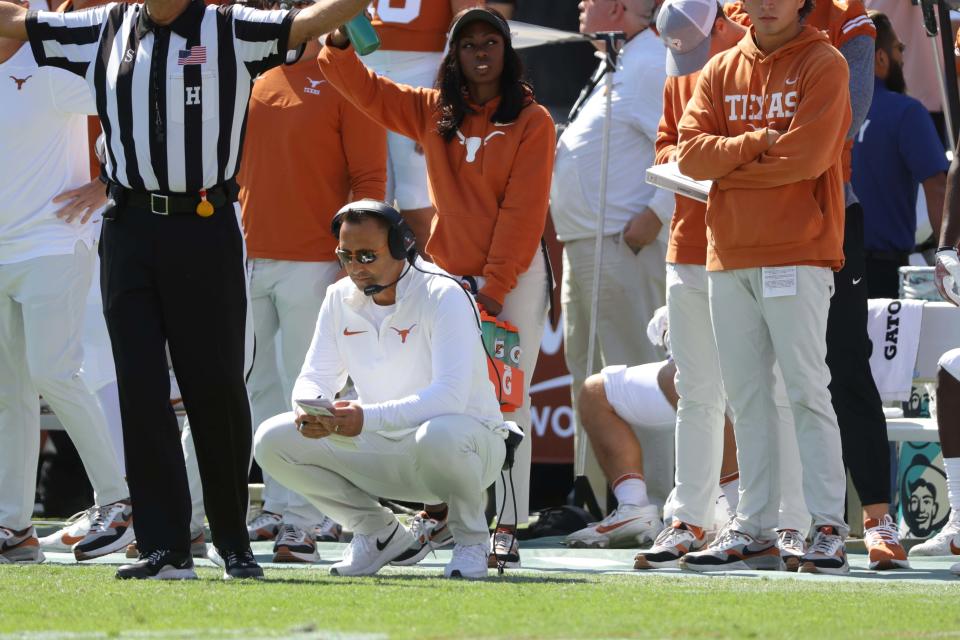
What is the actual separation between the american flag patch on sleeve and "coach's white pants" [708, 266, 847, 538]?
1.98 metres

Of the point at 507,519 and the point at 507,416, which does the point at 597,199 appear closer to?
the point at 507,416

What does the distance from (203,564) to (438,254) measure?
59.1 inches

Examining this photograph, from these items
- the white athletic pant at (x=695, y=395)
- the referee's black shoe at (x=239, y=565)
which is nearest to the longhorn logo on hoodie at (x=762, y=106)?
the white athletic pant at (x=695, y=395)

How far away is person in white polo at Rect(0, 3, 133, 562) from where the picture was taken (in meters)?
6.97

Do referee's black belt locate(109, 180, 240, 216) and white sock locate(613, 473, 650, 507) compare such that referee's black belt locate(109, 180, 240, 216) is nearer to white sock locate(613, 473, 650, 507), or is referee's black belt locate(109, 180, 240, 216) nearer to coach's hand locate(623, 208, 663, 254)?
white sock locate(613, 473, 650, 507)

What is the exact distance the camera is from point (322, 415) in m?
5.74

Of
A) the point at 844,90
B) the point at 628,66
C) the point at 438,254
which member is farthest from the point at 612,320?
the point at 844,90

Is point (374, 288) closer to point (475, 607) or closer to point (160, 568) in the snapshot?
point (160, 568)

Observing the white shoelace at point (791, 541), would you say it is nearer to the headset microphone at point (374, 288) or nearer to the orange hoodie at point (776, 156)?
the orange hoodie at point (776, 156)

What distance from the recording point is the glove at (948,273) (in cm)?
653

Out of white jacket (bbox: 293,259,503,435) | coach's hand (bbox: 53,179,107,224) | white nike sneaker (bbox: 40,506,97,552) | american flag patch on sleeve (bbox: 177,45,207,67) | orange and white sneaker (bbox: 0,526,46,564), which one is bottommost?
white nike sneaker (bbox: 40,506,97,552)

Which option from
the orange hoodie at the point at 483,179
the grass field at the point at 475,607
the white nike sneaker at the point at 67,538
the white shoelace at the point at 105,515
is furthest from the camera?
the white nike sneaker at the point at 67,538

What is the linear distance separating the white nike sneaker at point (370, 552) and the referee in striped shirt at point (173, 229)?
437 mm

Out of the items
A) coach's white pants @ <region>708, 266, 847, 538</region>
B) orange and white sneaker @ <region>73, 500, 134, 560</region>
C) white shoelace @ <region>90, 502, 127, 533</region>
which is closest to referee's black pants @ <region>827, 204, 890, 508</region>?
coach's white pants @ <region>708, 266, 847, 538</region>
